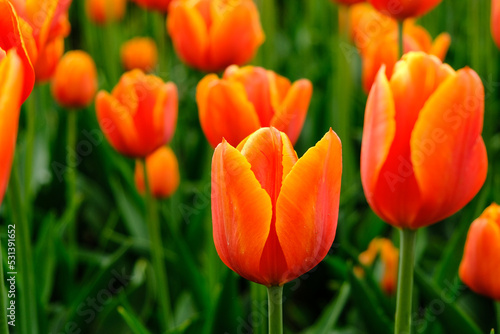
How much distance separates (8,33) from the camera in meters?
0.61

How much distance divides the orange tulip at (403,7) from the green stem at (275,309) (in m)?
0.63

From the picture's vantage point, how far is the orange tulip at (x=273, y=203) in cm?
55

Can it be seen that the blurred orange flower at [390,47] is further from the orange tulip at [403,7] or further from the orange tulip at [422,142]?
the orange tulip at [422,142]

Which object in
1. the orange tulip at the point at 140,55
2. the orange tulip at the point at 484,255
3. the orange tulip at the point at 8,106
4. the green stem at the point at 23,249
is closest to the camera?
the orange tulip at the point at 8,106

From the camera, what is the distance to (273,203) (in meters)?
0.59

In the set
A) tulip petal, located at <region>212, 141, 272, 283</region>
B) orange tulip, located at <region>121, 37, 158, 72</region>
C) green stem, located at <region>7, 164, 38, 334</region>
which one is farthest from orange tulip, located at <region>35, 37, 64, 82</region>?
orange tulip, located at <region>121, 37, 158, 72</region>

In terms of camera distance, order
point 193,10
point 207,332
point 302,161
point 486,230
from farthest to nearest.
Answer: point 193,10 < point 207,332 < point 486,230 < point 302,161

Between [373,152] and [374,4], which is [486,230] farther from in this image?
[374,4]

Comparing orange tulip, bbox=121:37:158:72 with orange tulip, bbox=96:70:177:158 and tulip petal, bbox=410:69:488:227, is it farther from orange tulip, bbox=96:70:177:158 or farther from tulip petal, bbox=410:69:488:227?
tulip petal, bbox=410:69:488:227

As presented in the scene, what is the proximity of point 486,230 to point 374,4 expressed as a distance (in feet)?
1.52

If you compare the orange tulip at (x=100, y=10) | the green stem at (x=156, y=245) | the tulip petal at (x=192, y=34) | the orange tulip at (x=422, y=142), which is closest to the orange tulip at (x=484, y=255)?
the orange tulip at (x=422, y=142)

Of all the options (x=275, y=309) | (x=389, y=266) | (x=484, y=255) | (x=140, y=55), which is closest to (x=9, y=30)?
(x=275, y=309)

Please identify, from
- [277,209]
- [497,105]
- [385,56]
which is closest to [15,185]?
[277,209]

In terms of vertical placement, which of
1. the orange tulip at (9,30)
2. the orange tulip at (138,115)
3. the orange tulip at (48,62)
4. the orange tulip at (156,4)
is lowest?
the orange tulip at (156,4)
